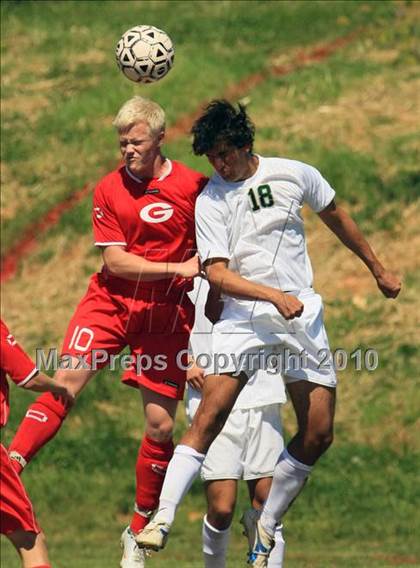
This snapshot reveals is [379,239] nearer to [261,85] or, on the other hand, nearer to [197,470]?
[261,85]

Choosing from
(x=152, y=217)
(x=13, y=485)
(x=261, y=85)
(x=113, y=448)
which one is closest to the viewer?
(x=13, y=485)

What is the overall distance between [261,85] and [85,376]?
12.9 meters

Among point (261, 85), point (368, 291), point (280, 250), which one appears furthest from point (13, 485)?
point (261, 85)

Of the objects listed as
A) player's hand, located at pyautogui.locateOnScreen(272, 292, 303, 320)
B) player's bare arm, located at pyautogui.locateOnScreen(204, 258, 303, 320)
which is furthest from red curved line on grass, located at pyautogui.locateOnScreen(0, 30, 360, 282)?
player's hand, located at pyautogui.locateOnScreen(272, 292, 303, 320)

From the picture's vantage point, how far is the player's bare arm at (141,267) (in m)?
10.2

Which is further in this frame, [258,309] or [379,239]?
[379,239]

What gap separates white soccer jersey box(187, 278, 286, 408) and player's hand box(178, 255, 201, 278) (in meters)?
0.40

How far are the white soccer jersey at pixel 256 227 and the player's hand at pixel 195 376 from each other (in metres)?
0.80

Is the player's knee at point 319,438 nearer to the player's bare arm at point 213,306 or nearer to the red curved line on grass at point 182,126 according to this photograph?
the player's bare arm at point 213,306

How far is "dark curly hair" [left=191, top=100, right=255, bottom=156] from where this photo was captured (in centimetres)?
976

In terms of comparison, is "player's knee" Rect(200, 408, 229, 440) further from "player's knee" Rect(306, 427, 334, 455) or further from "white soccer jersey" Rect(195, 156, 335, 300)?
"white soccer jersey" Rect(195, 156, 335, 300)

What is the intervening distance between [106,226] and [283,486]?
6.90 feet

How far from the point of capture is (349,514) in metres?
15.8

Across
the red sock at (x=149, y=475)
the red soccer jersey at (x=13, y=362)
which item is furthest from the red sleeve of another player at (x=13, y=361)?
the red sock at (x=149, y=475)
